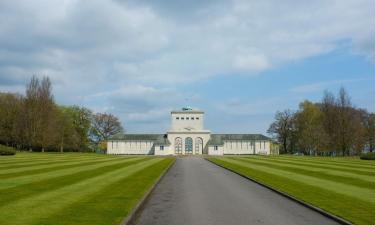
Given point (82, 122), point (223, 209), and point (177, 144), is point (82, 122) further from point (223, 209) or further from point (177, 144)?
point (223, 209)

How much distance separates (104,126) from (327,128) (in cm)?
7528

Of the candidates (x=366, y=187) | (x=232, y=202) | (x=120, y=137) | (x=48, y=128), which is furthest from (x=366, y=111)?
(x=232, y=202)

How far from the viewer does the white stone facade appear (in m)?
147

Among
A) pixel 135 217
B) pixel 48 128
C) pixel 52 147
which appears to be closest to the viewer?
pixel 135 217

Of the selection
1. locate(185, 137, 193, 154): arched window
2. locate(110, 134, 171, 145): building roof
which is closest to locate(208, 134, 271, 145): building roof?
locate(185, 137, 193, 154): arched window

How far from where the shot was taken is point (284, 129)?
137000 mm

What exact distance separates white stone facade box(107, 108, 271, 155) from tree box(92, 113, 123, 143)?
388cm

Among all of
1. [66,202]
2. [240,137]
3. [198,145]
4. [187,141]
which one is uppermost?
[240,137]

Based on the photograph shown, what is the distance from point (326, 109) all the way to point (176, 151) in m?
53.3

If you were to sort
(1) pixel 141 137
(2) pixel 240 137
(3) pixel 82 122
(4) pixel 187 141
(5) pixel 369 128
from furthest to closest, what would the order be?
1. (1) pixel 141 137
2. (2) pixel 240 137
3. (4) pixel 187 141
4. (3) pixel 82 122
5. (5) pixel 369 128

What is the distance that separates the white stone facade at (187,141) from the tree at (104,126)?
3.88 m

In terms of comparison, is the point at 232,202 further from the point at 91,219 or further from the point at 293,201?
the point at 91,219

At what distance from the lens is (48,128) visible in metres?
111

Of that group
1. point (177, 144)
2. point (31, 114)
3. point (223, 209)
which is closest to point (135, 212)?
point (223, 209)
